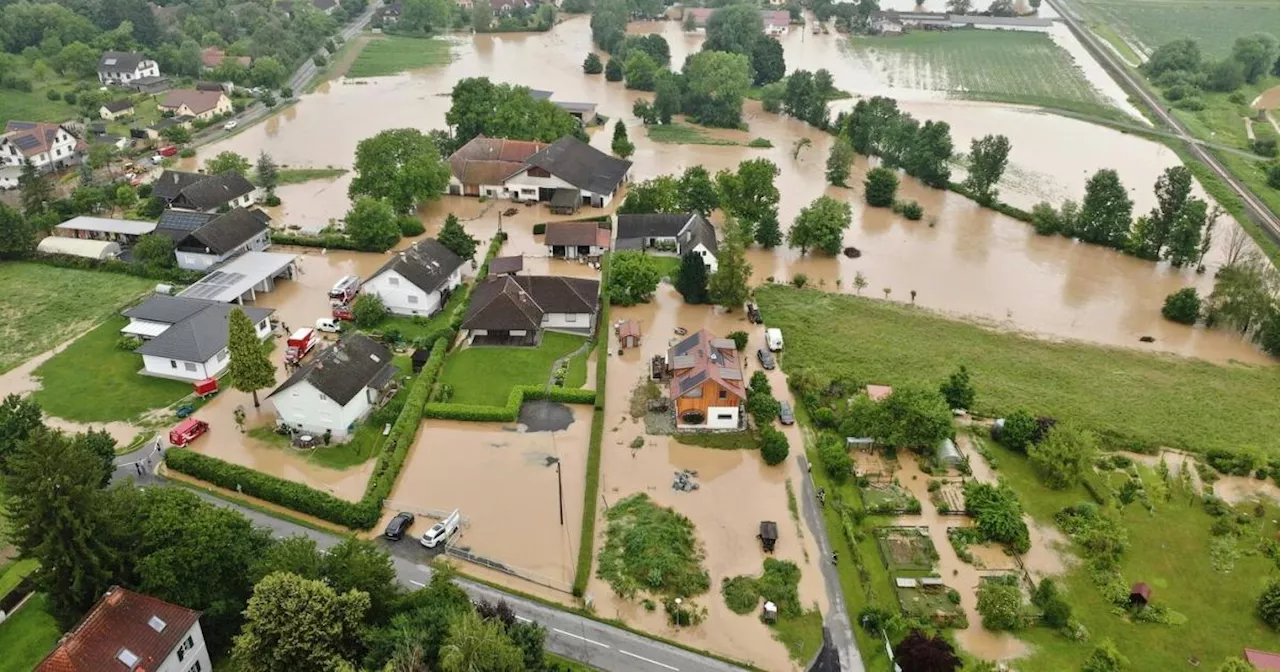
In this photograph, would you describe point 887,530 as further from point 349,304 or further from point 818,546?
point 349,304

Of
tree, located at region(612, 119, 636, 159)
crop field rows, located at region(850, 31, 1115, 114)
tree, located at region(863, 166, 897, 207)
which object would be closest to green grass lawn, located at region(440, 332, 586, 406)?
tree, located at region(863, 166, 897, 207)

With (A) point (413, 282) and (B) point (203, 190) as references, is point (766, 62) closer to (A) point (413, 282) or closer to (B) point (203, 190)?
(B) point (203, 190)

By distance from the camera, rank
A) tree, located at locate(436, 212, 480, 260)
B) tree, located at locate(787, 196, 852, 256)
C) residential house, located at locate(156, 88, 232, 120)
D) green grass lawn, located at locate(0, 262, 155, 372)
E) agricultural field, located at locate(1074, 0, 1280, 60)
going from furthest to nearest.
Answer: agricultural field, located at locate(1074, 0, 1280, 60), residential house, located at locate(156, 88, 232, 120), tree, located at locate(787, 196, 852, 256), tree, located at locate(436, 212, 480, 260), green grass lawn, located at locate(0, 262, 155, 372)

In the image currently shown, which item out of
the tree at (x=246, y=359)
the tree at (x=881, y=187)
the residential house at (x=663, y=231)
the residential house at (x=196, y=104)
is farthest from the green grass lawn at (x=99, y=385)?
the tree at (x=881, y=187)

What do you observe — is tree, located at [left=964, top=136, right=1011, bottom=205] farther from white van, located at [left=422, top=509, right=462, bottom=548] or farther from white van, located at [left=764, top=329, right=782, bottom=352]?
white van, located at [left=422, top=509, right=462, bottom=548]

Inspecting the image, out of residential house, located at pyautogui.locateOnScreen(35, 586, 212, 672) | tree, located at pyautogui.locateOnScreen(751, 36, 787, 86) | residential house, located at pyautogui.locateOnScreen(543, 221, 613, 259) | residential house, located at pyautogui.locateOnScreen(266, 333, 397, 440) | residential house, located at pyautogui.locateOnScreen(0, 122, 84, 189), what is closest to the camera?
residential house, located at pyautogui.locateOnScreen(35, 586, 212, 672)

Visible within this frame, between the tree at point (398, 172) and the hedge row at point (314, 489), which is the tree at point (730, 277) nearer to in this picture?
the hedge row at point (314, 489)
